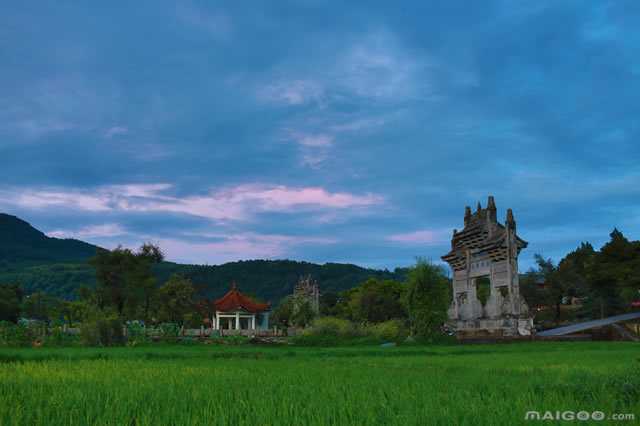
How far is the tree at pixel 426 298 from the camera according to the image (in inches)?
1272

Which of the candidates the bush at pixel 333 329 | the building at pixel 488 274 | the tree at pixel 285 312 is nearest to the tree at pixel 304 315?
the tree at pixel 285 312

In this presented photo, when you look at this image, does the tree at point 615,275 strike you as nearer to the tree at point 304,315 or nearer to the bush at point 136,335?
the tree at point 304,315

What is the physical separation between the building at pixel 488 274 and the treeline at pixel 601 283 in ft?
56.4

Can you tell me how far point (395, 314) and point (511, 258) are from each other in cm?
3125

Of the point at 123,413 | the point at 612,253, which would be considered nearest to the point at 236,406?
the point at 123,413

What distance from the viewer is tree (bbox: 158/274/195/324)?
54.9 m

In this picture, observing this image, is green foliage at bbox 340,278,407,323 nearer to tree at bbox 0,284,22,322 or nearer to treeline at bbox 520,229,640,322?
treeline at bbox 520,229,640,322

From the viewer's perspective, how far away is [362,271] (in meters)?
127

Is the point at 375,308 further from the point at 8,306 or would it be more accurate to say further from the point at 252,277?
the point at 252,277

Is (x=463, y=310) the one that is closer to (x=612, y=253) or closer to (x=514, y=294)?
(x=514, y=294)

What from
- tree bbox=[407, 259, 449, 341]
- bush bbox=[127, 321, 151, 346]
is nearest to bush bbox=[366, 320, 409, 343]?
tree bbox=[407, 259, 449, 341]

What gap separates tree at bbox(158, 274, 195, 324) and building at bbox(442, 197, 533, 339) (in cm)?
2777

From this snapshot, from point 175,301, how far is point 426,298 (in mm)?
30214

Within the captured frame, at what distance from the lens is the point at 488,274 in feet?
117
